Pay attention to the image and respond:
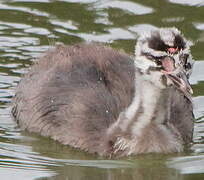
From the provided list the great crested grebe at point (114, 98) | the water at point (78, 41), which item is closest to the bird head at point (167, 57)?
the great crested grebe at point (114, 98)

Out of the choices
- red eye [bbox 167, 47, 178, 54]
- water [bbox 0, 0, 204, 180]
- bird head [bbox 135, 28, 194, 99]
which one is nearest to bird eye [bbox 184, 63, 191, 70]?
bird head [bbox 135, 28, 194, 99]

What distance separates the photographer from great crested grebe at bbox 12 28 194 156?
566 inches

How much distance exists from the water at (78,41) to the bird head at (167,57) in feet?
3.85

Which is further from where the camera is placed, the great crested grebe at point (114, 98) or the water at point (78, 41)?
the water at point (78, 41)

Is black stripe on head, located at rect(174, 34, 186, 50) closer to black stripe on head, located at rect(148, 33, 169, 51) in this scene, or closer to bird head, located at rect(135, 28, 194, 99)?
bird head, located at rect(135, 28, 194, 99)

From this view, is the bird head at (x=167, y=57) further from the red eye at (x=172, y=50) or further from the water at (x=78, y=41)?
the water at (x=78, y=41)

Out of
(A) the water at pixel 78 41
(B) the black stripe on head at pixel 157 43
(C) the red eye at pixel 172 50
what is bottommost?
(A) the water at pixel 78 41

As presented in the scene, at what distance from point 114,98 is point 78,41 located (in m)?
3.57

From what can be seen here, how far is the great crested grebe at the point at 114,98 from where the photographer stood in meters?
14.4

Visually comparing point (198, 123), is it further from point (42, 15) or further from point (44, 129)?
point (42, 15)

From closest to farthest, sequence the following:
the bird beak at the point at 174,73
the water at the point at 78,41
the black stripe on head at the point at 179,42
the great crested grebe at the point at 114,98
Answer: the bird beak at the point at 174,73, the black stripe on head at the point at 179,42, the great crested grebe at the point at 114,98, the water at the point at 78,41

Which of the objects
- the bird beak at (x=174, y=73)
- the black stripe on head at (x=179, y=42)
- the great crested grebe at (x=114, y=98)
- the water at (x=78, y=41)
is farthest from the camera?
the water at (x=78, y=41)

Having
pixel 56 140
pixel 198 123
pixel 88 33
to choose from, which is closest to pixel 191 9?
pixel 88 33

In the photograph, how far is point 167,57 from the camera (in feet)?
46.8
